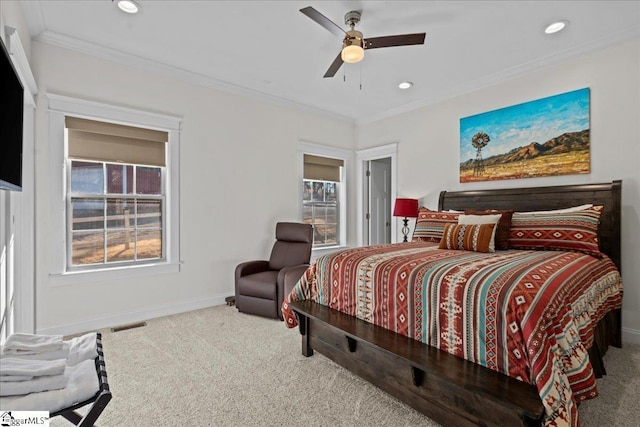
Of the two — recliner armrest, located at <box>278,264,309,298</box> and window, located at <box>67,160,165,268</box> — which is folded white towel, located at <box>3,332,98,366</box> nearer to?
recliner armrest, located at <box>278,264,309,298</box>

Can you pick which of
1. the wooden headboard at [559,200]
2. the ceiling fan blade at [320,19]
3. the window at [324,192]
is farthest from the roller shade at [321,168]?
the ceiling fan blade at [320,19]

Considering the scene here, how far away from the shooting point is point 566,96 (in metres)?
3.26

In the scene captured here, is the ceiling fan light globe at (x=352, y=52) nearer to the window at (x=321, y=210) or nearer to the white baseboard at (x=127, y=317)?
the window at (x=321, y=210)

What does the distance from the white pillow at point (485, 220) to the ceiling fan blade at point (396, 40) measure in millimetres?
1694

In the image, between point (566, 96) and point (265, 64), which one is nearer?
point (566, 96)

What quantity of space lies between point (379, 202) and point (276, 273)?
2.76 meters

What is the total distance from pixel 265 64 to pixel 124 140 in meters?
1.69

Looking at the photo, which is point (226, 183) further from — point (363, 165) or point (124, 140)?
point (363, 165)

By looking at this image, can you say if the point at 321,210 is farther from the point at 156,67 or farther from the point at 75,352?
the point at 75,352

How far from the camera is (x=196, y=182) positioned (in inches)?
150

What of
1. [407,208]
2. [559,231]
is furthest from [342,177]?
[559,231]

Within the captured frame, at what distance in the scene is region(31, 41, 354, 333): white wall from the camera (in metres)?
2.95

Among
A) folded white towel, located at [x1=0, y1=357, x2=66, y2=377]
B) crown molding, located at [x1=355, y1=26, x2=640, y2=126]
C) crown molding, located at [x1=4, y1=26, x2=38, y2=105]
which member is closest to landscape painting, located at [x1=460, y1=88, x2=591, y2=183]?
crown molding, located at [x1=355, y1=26, x2=640, y2=126]

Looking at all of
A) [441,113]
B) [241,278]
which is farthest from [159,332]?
[441,113]
